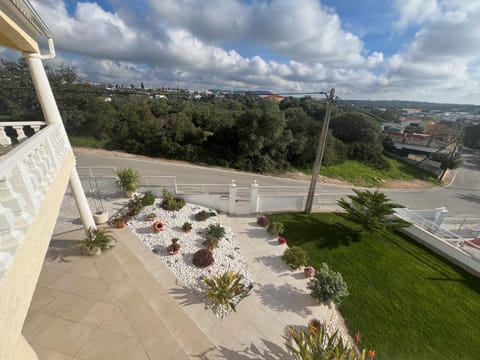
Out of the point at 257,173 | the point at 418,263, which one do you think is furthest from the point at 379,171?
the point at 418,263

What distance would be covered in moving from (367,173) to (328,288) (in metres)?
24.2

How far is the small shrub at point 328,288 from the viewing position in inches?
236

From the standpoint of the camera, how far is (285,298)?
6.41m

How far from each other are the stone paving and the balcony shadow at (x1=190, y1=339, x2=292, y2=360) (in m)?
0.02

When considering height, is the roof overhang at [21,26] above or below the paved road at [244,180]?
above

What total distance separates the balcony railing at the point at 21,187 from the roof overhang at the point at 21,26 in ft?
6.31

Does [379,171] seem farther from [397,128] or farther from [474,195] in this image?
[397,128]

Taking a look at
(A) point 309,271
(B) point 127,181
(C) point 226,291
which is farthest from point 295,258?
(B) point 127,181

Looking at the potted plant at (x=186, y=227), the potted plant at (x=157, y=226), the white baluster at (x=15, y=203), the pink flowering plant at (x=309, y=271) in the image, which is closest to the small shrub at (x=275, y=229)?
the pink flowering plant at (x=309, y=271)

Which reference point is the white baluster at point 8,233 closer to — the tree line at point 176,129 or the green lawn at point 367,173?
the tree line at point 176,129

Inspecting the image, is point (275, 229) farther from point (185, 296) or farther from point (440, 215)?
point (440, 215)

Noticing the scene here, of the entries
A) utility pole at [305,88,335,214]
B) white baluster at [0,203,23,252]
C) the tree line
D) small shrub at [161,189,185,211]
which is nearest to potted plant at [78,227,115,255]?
small shrub at [161,189,185,211]

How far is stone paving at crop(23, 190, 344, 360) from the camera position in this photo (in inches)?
176

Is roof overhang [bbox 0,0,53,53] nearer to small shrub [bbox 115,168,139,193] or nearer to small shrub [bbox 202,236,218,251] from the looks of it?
small shrub [bbox 115,168,139,193]
